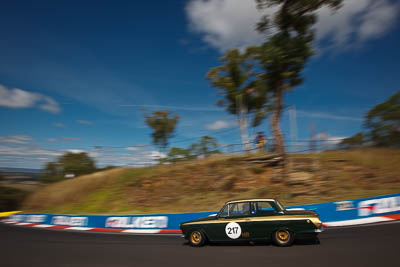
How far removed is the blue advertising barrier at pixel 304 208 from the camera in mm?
10336

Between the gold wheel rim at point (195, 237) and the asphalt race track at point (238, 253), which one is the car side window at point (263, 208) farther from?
the gold wheel rim at point (195, 237)

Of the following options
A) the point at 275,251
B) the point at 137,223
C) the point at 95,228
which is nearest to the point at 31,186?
the point at 95,228

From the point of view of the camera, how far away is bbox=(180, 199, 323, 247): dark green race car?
7.38 metres

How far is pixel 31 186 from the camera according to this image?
3228 centimetres

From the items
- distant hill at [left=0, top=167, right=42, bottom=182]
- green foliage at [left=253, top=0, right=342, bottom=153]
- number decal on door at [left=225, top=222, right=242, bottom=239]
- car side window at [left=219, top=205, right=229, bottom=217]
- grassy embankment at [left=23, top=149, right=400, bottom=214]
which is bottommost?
number decal on door at [left=225, top=222, right=242, bottom=239]

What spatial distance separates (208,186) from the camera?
20703 mm

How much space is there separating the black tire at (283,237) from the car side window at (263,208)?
1.85ft

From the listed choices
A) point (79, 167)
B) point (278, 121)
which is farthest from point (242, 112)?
point (79, 167)

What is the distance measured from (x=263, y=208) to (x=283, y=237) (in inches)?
38.2

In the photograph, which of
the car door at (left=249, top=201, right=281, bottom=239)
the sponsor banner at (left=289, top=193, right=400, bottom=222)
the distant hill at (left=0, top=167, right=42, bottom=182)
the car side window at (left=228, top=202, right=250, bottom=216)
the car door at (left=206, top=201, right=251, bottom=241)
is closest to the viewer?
the car door at (left=249, top=201, right=281, bottom=239)

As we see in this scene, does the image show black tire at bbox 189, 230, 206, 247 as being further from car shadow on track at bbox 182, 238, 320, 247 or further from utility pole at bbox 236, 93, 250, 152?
utility pole at bbox 236, 93, 250, 152

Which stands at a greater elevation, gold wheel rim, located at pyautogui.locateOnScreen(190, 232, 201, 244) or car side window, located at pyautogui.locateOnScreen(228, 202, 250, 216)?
car side window, located at pyautogui.locateOnScreen(228, 202, 250, 216)

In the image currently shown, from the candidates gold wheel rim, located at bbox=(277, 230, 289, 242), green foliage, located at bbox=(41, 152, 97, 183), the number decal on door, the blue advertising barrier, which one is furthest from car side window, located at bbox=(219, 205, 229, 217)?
green foliage, located at bbox=(41, 152, 97, 183)

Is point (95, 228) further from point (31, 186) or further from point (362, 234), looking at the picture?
point (31, 186)
